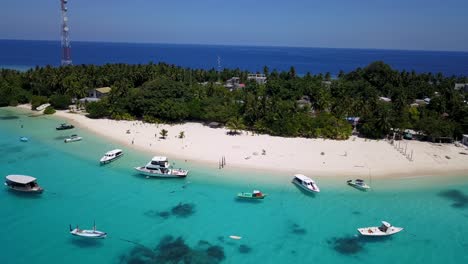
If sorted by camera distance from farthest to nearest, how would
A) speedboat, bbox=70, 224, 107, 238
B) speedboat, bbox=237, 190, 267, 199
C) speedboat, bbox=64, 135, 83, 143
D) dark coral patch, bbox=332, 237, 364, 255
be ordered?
speedboat, bbox=64, 135, 83, 143
speedboat, bbox=237, 190, 267, 199
speedboat, bbox=70, 224, 107, 238
dark coral patch, bbox=332, 237, 364, 255

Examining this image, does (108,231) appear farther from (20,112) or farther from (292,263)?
(20,112)

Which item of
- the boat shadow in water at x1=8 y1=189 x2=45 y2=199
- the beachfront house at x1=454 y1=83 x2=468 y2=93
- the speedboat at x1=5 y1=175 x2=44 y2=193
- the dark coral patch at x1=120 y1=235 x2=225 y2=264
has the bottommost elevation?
the dark coral patch at x1=120 y1=235 x2=225 y2=264

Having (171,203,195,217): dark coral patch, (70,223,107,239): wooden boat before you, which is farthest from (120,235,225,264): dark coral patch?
(171,203,195,217): dark coral patch

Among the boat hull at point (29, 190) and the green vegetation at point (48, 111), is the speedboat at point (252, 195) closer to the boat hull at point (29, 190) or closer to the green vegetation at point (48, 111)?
the boat hull at point (29, 190)

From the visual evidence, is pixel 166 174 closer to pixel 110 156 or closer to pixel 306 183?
pixel 110 156

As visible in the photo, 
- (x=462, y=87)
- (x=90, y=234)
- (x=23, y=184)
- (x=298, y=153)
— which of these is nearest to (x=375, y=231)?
(x=298, y=153)

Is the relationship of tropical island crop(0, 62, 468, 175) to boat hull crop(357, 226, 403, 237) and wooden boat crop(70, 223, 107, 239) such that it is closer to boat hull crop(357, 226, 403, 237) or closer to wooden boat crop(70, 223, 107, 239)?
boat hull crop(357, 226, 403, 237)
